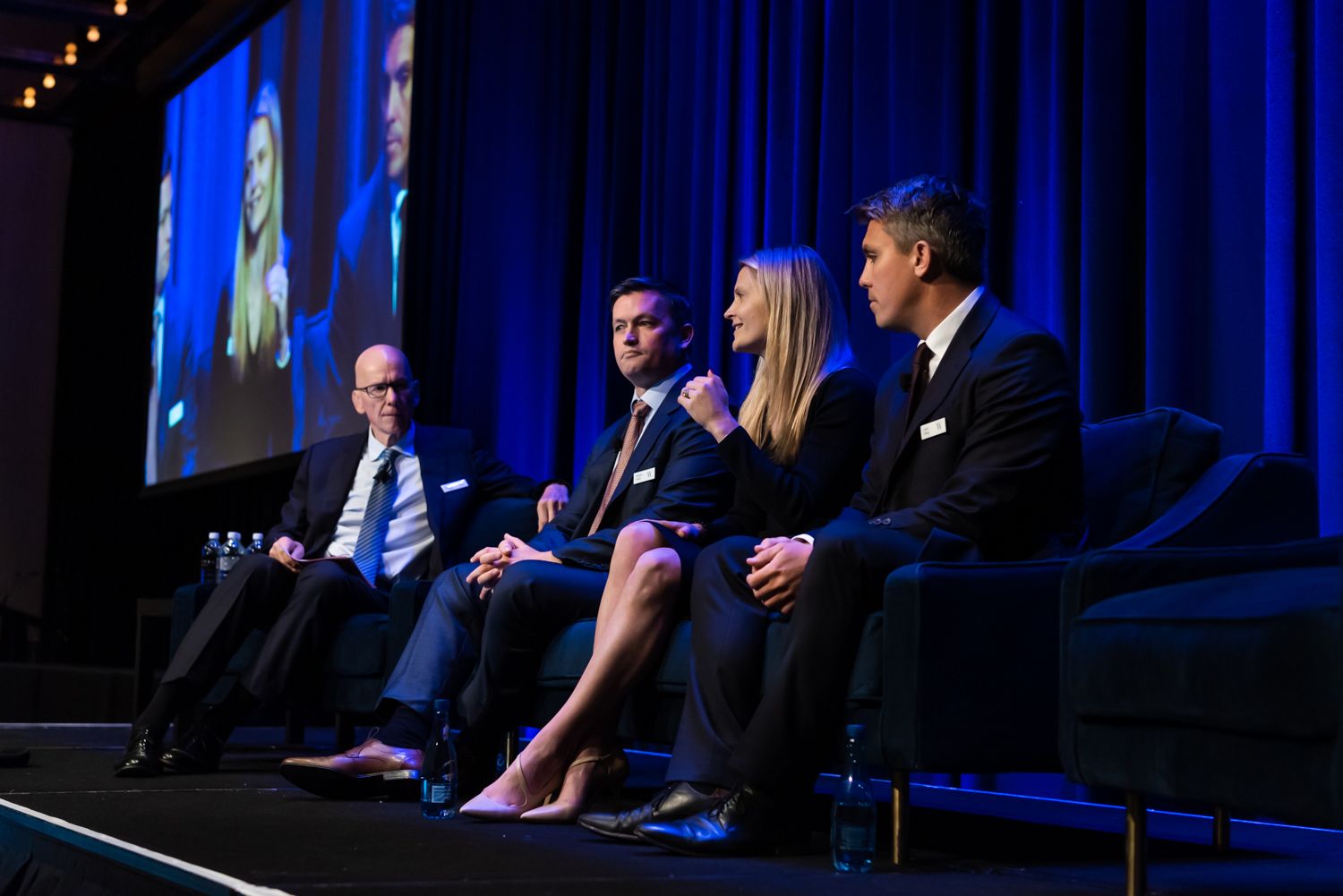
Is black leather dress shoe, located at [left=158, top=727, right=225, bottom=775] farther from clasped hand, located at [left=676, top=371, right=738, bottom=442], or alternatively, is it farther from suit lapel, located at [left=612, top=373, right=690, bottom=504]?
clasped hand, located at [left=676, top=371, right=738, bottom=442]

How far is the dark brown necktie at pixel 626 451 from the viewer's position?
3.56m

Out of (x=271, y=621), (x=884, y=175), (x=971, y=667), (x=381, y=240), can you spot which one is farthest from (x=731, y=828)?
(x=381, y=240)

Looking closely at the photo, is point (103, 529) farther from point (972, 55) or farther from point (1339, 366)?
point (1339, 366)

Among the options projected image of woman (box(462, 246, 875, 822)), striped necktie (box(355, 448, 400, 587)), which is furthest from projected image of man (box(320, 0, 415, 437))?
projected image of woman (box(462, 246, 875, 822))

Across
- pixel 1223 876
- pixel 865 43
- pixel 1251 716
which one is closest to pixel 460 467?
pixel 865 43

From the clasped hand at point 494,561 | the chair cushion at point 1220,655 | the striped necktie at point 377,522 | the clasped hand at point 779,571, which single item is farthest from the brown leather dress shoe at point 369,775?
the chair cushion at point 1220,655

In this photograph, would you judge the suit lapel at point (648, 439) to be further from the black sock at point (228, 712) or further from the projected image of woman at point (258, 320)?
the projected image of woman at point (258, 320)

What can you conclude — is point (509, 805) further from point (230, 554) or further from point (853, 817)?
point (230, 554)

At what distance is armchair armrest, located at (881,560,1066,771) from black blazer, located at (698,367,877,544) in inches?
→ 26.2

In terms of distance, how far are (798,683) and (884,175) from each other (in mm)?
2199

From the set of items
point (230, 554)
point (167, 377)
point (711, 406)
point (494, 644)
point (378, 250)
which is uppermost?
point (378, 250)

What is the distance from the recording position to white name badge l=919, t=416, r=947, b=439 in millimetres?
2547

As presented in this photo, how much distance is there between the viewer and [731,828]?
2188 mm

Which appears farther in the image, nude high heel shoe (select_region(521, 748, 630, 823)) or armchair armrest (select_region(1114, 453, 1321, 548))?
nude high heel shoe (select_region(521, 748, 630, 823))
